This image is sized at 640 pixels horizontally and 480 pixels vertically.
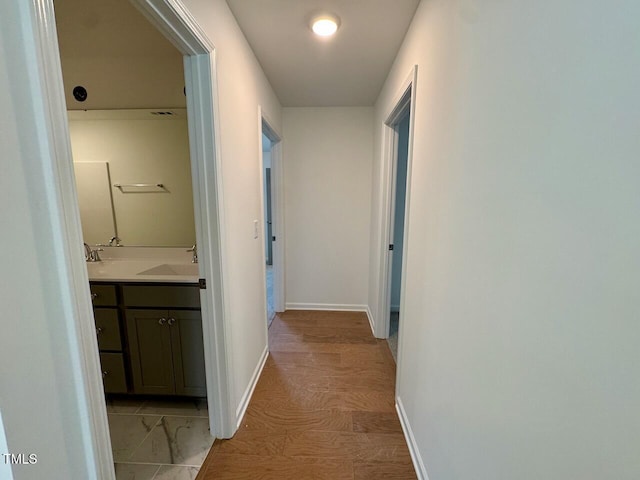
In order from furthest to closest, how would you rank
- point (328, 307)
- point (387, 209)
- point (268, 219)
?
point (268, 219)
point (328, 307)
point (387, 209)

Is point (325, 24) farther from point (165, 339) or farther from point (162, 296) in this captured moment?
point (165, 339)

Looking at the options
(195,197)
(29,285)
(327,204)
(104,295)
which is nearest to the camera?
(29,285)

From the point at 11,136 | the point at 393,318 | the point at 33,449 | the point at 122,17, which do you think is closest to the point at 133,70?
the point at 122,17

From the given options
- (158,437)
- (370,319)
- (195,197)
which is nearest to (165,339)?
(158,437)

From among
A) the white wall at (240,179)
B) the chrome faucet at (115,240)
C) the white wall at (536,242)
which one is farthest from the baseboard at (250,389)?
the chrome faucet at (115,240)

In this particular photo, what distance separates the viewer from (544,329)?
0.60m

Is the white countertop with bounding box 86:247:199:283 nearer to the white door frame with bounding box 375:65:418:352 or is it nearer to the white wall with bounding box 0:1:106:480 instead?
the white wall with bounding box 0:1:106:480

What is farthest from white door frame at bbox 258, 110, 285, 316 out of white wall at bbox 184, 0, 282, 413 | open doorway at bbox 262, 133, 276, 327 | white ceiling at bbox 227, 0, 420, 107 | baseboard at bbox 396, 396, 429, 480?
baseboard at bbox 396, 396, 429, 480

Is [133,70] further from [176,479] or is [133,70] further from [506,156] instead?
[176,479]

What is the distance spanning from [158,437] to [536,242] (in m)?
2.08

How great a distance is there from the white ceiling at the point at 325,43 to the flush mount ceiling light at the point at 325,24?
4 cm

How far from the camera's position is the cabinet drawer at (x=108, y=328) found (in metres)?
1.66

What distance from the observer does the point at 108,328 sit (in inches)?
65.9

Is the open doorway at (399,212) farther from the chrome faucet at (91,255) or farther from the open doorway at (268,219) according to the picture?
the chrome faucet at (91,255)
